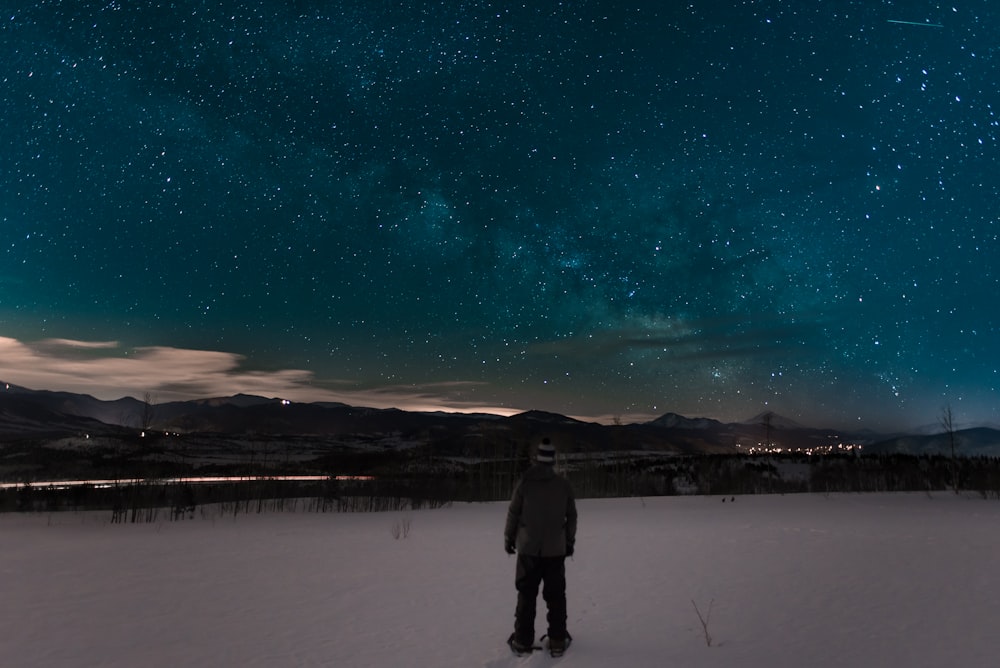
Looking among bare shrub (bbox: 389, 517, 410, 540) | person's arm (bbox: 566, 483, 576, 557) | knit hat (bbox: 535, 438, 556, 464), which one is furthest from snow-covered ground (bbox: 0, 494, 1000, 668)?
knit hat (bbox: 535, 438, 556, 464)

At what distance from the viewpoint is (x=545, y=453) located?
691 cm

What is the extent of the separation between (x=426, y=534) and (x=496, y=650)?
10799mm

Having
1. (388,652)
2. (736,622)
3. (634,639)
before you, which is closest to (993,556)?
(736,622)

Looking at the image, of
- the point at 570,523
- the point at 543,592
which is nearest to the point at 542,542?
the point at 570,523

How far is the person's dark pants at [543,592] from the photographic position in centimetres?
680

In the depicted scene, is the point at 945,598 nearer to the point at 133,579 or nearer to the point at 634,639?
the point at 634,639

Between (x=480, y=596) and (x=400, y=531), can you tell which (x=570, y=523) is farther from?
(x=400, y=531)

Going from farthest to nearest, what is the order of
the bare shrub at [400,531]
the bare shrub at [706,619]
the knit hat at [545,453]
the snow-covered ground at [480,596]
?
1. the bare shrub at [400,531]
2. the bare shrub at [706,619]
3. the snow-covered ground at [480,596]
4. the knit hat at [545,453]

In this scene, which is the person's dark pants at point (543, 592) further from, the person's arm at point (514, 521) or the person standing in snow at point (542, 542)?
the person's arm at point (514, 521)

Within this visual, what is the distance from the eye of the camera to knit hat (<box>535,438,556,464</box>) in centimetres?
690

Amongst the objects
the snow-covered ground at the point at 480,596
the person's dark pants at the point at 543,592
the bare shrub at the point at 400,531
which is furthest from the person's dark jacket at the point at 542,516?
the bare shrub at the point at 400,531

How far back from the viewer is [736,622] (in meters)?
8.11

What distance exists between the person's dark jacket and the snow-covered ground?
3.62 ft

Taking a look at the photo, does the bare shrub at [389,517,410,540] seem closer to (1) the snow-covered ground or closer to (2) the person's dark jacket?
(1) the snow-covered ground
